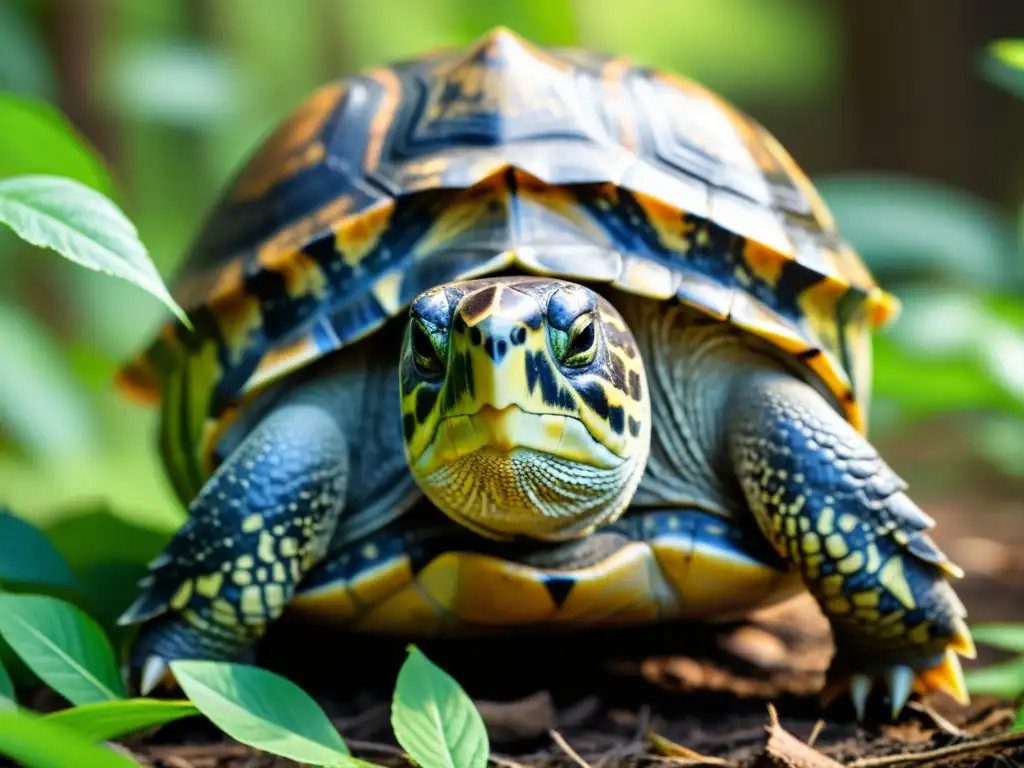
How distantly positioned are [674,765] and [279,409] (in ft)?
3.09

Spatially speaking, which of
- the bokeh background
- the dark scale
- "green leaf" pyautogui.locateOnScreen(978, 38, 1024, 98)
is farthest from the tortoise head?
"green leaf" pyautogui.locateOnScreen(978, 38, 1024, 98)

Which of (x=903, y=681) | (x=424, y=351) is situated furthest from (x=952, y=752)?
(x=424, y=351)

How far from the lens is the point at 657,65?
647 cm

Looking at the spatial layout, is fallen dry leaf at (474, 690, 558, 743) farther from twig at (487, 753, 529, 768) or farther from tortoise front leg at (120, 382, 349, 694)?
tortoise front leg at (120, 382, 349, 694)

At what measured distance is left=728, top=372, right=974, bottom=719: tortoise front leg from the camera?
180 centimetres

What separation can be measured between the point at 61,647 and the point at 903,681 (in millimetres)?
1389

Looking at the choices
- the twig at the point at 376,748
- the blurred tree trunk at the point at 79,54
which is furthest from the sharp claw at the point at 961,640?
the blurred tree trunk at the point at 79,54

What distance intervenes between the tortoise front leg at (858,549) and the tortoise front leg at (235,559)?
803 millimetres

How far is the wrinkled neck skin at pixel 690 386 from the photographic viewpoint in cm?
201

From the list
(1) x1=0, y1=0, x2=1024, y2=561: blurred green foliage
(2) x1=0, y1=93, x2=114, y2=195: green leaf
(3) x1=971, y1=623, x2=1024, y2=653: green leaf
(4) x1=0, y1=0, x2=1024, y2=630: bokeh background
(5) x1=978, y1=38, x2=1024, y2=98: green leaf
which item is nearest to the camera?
(3) x1=971, y1=623, x2=1024, y2=653: green leaf

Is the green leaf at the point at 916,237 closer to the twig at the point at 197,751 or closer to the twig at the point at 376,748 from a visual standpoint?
the twig at the point at 376,748

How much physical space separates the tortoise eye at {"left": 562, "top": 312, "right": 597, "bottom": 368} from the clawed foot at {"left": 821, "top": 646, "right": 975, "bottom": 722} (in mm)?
813

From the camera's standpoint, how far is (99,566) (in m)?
2.07

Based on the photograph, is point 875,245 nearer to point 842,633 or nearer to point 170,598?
point 842,633
